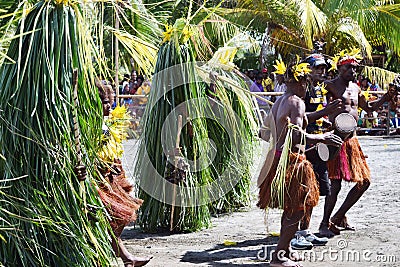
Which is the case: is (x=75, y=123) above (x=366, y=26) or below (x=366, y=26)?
below

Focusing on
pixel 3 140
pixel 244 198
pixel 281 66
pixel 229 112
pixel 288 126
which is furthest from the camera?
pixel 244 198

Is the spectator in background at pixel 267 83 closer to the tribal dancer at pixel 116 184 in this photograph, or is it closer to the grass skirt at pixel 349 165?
the grass skirt at pixel 349 165

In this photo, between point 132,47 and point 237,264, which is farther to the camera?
point 237,264

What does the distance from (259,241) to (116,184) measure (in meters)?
1.95

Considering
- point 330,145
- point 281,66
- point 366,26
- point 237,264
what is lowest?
point 237,264

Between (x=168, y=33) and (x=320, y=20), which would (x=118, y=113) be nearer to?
(x=168, y=33)

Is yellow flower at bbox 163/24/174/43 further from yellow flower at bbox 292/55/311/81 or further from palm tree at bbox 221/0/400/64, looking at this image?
palm tree at bbox 221/0/400/64

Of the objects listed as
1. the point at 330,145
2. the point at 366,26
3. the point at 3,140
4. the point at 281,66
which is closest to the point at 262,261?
the point at 330,145

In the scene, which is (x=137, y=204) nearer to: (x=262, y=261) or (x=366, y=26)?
(x=262, y=261)

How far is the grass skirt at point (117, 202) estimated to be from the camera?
14.8 feet

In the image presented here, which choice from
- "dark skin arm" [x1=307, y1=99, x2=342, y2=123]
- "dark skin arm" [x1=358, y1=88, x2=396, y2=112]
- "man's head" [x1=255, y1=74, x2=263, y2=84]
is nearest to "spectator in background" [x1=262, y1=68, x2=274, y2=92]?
"man's head" [x1=255, y1=74, x2=263, y2=84]

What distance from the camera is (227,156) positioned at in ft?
23.9

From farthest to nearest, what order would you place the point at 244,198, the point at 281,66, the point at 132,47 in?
the point at 244,198 < the point at 281,66 < the point at 132,47

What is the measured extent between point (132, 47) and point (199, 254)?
2.03 meters
